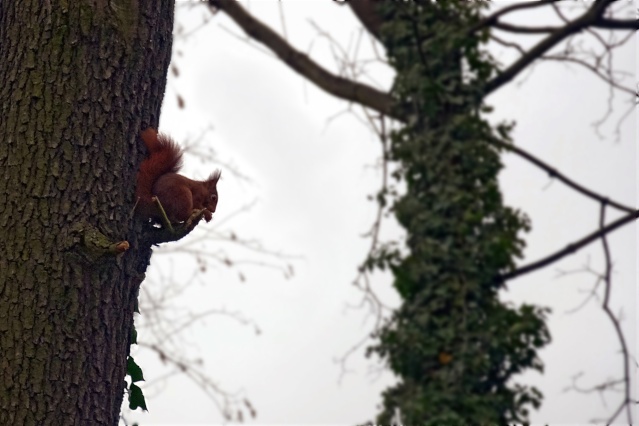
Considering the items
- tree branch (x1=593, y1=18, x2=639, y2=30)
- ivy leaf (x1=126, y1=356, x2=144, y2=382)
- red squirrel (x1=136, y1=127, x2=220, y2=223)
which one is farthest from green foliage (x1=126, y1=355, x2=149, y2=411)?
tree branch (x1=593, y1=18, x2=639, y2=30)

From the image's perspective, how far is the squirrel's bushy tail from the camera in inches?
68.3

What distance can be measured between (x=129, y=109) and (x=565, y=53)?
11.0 ft

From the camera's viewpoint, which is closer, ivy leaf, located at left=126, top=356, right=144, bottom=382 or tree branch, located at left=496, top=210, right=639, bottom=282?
ivy leaf, located at left=126, top=356, right=144, bottom=382

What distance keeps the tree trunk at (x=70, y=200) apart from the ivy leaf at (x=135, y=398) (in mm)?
321

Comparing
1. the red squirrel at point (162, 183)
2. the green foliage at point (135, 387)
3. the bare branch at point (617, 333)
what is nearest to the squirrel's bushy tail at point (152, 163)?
the red squirrel at point (162, 183)

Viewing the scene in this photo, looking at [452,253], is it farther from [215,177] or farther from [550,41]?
[215,177]

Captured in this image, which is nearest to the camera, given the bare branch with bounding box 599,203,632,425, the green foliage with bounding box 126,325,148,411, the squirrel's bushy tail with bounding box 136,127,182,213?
the squirrel's bushy tail with bounding box 136,127,182,213

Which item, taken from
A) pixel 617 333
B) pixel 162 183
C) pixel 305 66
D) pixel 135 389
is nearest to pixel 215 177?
pixel 162 183

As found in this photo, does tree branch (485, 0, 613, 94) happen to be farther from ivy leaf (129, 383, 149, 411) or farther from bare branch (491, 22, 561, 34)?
ivy leaf (129, 383, 149, 411)

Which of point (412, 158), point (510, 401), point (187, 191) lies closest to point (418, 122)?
point (412, 158)

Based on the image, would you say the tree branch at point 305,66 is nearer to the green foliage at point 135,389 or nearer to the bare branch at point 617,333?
the bare branch at point 617,333

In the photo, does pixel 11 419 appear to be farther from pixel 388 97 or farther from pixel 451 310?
pixel 388 97

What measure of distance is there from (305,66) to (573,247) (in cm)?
216

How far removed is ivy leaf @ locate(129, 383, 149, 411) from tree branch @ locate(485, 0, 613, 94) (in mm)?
3019
